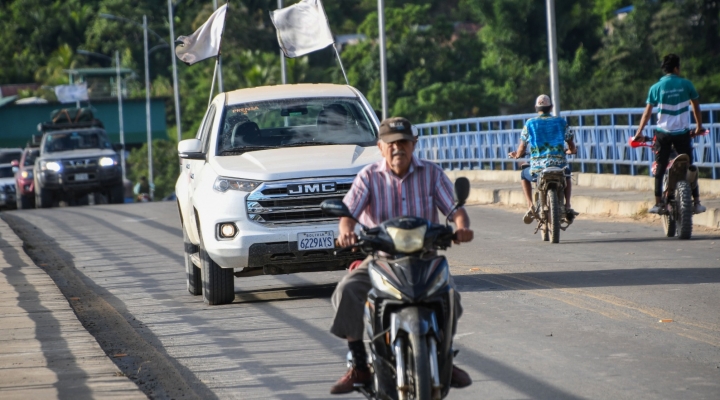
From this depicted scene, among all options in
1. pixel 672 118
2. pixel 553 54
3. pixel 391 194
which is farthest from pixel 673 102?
pixel 553 54

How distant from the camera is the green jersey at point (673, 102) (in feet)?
45.1

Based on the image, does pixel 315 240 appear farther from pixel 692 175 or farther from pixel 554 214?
pixel 692 175

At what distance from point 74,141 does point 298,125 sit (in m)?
20.8

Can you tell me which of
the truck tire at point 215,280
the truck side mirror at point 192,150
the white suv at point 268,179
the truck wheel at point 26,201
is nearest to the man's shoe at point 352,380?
the white suv at point 268,179

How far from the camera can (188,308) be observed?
34.9 feet

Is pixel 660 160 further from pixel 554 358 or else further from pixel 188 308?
pixel 554 358

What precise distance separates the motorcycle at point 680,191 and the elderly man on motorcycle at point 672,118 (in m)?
0.06

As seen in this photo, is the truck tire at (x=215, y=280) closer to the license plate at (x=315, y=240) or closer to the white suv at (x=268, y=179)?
Result: the white suv at (x=268, y=179)

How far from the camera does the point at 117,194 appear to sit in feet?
105

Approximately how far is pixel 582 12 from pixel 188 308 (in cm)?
5635

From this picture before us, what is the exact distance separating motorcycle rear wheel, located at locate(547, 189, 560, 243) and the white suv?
133 inches

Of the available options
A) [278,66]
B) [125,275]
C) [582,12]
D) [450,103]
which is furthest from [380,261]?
[278,66]

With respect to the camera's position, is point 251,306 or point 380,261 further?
point 251,306

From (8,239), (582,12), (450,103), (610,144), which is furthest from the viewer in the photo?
(582,12)
